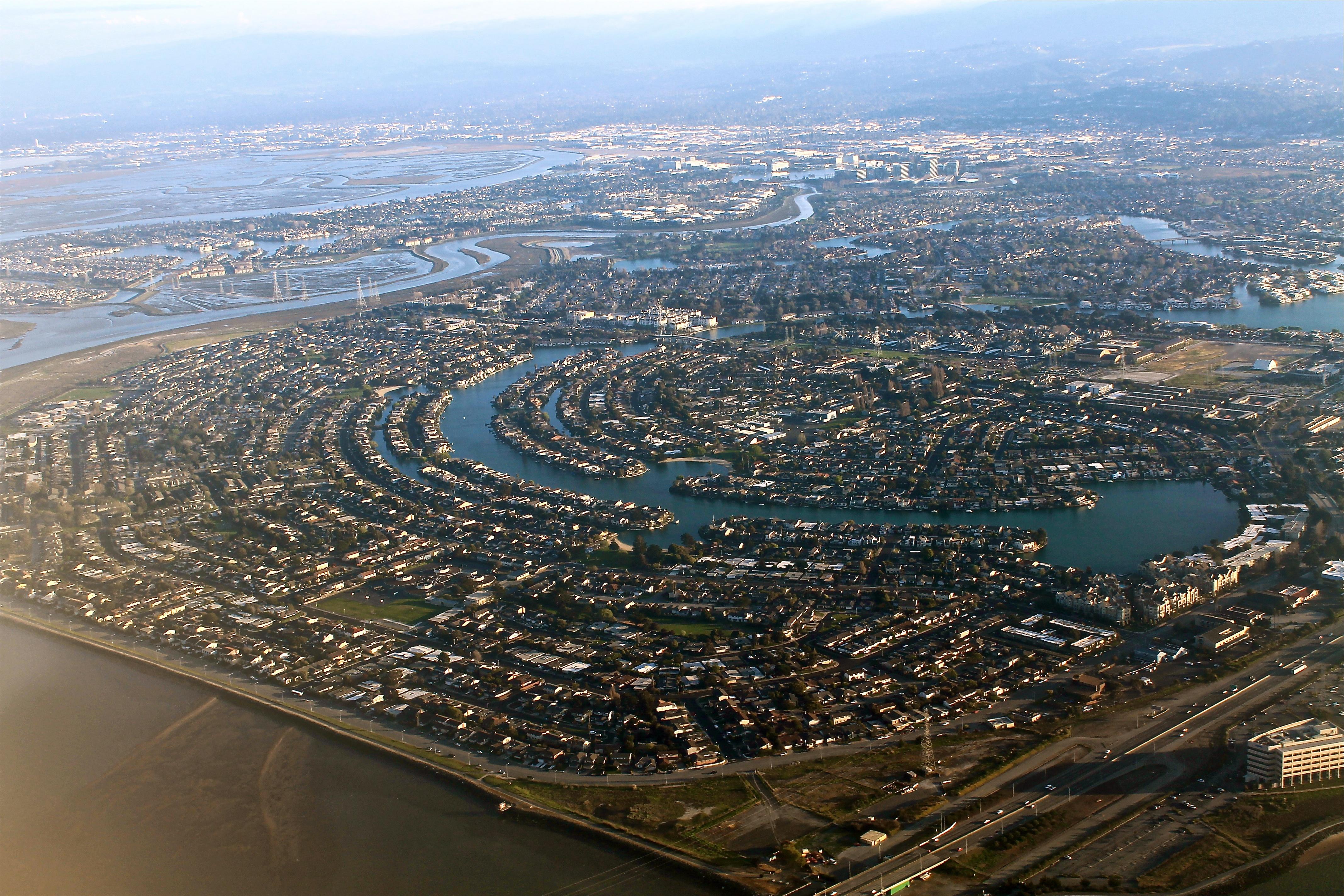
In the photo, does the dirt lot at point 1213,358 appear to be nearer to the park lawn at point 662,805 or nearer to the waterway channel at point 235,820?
the park lawn at point 662,805

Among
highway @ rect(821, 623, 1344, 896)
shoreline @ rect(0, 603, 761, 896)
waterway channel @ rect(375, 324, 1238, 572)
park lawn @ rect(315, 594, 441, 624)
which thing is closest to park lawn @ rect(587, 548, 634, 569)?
waterway channel @ rect(375, 324, 1238, 572)

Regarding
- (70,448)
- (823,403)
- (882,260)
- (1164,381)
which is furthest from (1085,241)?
(70,448)

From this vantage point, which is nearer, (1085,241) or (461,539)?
(461,539)

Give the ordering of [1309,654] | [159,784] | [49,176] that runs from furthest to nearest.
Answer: [49,176] → [1309,654] → [159,784]

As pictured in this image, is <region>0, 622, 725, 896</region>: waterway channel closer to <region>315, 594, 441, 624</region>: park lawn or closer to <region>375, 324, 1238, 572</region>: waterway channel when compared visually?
<region>315, 594, 441, 624</region>: park lawn

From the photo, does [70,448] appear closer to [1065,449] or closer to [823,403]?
[823,403]
